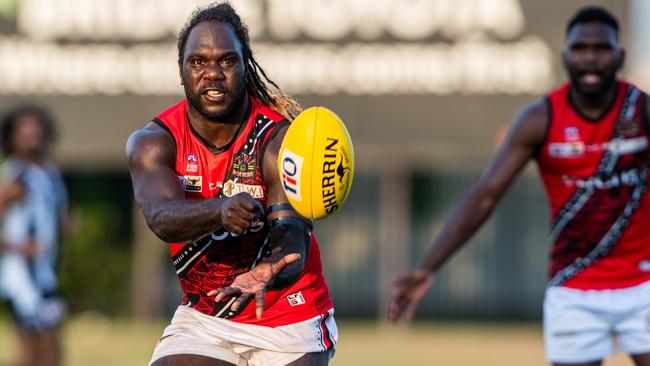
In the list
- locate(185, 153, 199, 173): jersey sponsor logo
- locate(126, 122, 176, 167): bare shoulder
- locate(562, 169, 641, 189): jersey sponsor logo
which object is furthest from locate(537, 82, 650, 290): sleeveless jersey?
locate(126, 122, 176, 167): bare shoulder

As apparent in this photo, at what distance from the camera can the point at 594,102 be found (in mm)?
6844

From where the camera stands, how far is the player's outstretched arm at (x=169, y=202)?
4.71 m

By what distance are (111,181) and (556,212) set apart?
15.3 m

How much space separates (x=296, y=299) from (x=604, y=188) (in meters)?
2.13

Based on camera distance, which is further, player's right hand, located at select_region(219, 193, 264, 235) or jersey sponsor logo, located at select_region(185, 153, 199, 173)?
jersey sponsor logo, located at select_region(185, 153, 199, 173)

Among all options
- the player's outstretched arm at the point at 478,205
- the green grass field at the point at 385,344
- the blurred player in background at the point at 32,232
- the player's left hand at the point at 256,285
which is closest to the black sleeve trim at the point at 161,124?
the player's left hand at the point at 256,285

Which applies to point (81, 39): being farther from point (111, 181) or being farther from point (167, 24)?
point (111, 181)

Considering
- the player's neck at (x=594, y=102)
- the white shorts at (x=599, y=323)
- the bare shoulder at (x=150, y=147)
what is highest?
the player's neck at (x=594, y=102)

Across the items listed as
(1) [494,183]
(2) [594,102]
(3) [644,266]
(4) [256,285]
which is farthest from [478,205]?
(4) [256,285]

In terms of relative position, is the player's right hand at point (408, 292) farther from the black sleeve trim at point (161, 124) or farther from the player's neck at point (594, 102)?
the black sleeve trim at point (161, 124)

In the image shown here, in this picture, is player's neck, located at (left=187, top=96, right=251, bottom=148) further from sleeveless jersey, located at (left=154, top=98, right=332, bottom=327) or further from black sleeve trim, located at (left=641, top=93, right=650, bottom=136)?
black sleeve trim, located at (left=641, top=93, right=650, bottom=136)

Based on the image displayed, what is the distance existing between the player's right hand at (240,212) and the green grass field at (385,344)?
8.93 meters

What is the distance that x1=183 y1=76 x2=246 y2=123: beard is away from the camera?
209 inches

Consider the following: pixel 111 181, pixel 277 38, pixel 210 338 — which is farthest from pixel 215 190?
pixel 111 181
